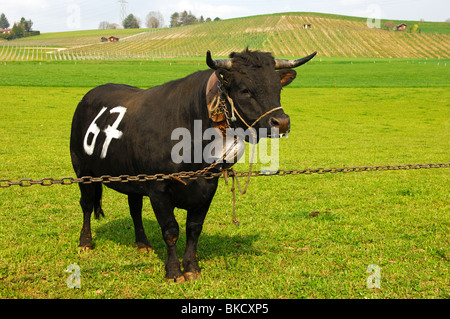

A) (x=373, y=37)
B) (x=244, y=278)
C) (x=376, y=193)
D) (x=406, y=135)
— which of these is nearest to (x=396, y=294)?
(x=244, y=278)

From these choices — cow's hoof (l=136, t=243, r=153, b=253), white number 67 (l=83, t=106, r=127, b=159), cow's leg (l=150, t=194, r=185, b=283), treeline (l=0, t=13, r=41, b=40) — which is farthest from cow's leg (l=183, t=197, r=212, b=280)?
treeline (l=0, t=13, r=41, b=40)

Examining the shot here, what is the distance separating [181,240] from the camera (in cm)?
654

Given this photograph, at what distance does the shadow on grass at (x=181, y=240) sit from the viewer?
6051mm

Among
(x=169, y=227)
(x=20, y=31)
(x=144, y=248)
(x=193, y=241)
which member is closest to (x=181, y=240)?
(x=144, y=248)

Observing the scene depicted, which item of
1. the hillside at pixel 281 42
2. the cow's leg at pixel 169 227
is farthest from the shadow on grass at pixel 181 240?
the hillside at pixel 281 42

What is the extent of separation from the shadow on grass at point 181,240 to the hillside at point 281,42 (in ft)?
258

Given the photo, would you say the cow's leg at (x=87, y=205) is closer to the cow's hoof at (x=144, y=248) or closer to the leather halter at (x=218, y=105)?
the cow's hoof at (x=144, y=248)

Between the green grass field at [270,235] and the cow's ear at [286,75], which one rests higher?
the cow's ear at [286,75]

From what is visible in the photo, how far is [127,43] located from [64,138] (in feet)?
327

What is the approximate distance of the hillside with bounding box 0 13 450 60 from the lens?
89438 mm

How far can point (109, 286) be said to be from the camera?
194 inches

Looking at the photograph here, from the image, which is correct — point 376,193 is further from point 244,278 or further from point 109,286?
point 109,286

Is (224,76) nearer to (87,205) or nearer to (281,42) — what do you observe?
(87,205)

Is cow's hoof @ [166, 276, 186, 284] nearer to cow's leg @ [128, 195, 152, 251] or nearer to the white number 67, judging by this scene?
cow's leg @ [128, 195, 152, 251]
